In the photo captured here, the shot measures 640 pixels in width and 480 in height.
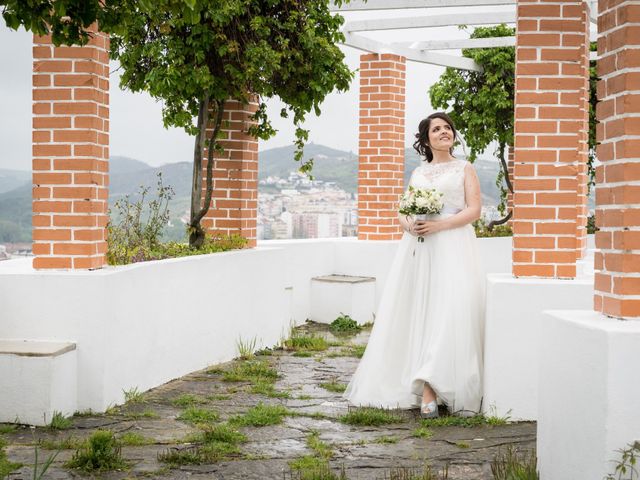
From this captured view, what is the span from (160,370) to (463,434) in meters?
2.84

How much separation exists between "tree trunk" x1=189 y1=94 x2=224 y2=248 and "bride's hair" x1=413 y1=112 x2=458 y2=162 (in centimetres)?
270

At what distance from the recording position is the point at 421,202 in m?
7.08

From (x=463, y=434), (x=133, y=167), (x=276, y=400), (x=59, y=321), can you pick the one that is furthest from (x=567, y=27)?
(x=133, y=167)

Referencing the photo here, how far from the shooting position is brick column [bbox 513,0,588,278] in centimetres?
646

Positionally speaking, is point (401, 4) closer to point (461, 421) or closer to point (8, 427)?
point (461, 421)

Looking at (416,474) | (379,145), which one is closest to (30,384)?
(416,474)

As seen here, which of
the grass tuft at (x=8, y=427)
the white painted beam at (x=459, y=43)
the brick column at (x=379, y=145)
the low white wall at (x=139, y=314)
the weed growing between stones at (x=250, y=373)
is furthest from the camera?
the white painted beam at (x=459, y=43)

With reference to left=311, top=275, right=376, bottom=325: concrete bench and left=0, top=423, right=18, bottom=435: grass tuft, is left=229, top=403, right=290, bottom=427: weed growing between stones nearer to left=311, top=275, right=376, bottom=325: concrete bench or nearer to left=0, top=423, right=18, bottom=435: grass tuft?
left=0, top=423, right=18, bottom=435: grass tuft

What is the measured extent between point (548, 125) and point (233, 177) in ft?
14.3

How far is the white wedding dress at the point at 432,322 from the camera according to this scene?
271 inches

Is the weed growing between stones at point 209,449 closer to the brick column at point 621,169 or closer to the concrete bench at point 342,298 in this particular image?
the brick column at point 621,169

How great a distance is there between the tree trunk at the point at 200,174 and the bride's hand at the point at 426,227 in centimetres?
301

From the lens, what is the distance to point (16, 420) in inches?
251

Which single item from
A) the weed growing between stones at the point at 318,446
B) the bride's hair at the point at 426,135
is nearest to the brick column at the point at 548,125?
the bride's hair at the point at 426,135
